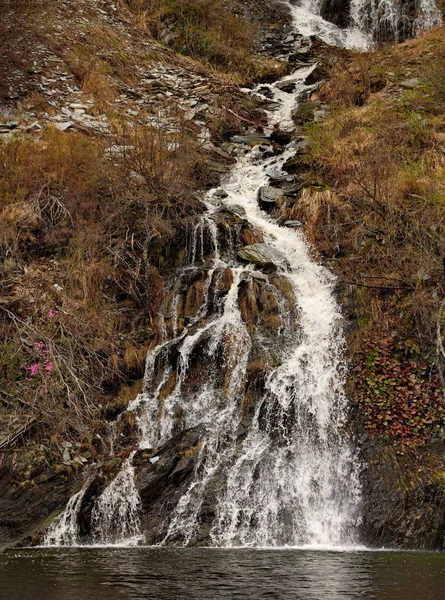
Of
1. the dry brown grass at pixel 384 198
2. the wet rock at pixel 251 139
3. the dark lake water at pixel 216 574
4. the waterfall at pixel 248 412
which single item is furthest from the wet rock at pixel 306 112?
the dark lake water at pixel 216 574

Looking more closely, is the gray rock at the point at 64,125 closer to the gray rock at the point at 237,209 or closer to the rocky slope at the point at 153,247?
the rocky slope at the point at 153,247

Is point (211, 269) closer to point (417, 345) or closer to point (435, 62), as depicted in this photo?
point (417, 345)

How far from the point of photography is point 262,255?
36.3ft

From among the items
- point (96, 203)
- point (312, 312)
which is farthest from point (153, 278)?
point (312, 312)

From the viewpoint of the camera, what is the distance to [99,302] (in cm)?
1052

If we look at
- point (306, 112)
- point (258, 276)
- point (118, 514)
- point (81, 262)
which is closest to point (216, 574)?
point (118, 514)

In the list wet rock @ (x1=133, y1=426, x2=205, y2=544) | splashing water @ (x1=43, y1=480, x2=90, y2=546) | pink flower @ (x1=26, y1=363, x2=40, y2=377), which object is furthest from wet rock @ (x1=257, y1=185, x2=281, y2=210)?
splashing water @ (x1=43, y1=480, x2=90, y2=546)

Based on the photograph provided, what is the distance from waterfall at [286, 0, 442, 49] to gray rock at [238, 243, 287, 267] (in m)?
13.2

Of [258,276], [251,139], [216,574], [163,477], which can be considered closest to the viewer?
[216,574]

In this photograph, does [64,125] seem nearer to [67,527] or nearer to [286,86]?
[286,86]

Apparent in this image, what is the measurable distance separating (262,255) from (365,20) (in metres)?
15.4

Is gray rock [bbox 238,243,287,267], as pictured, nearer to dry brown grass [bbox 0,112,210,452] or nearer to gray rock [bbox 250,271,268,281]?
gray rock [bbox 250,271,268,281]

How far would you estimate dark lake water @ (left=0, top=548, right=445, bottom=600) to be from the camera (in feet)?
14.1

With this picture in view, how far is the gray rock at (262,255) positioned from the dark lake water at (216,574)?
561 cm
